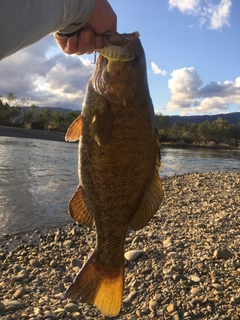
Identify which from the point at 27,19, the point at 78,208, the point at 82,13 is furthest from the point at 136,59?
the point at 27,19

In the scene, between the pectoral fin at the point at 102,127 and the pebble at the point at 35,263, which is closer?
the pectoral fin at the point at 102,127

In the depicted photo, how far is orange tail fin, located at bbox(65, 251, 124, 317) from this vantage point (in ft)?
8.51

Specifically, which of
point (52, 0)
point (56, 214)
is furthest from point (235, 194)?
point (52, 0)

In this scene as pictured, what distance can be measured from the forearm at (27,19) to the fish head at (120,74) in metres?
0.85

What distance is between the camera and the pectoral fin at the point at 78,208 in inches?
102

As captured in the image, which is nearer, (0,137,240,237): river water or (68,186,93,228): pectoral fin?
(68,186,93,228): pectoral fin

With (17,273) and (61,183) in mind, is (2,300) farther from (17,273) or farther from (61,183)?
(61,183)

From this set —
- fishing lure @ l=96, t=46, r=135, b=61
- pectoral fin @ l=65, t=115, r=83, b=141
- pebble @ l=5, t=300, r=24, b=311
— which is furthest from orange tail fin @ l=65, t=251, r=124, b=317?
pebble @ l=5, t=300, r=24, b=311

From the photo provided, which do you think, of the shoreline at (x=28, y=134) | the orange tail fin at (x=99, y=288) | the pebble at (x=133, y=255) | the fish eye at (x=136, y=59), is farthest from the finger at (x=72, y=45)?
the shoreline at (x=28, y=134)

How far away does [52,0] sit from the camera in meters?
1.34

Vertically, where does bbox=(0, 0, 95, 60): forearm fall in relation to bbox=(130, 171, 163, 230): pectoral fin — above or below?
above

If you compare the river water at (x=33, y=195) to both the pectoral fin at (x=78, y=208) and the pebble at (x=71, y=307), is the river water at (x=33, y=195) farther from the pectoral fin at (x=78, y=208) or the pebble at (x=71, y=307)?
the pectoral fin at (x=78, y=208)

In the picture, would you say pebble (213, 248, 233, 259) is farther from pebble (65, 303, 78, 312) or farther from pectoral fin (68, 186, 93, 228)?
pectoral fin (68, 186, 93, 228)

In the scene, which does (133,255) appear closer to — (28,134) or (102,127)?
(102,127)
